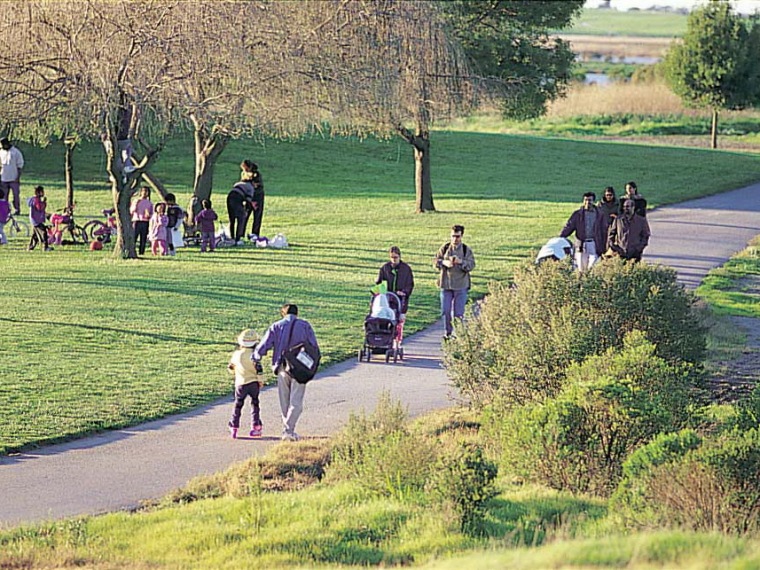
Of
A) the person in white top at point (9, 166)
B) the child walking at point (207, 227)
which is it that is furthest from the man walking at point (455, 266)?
the person in white top at point (9, 166)

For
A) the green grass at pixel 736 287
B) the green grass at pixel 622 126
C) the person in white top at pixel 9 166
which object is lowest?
the green grass at pixel 736 287

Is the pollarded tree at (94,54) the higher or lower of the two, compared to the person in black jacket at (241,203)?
higher

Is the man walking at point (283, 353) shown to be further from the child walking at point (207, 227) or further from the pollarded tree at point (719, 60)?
the pollarded tree at point (719, 60)

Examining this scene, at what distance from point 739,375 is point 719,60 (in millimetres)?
43703

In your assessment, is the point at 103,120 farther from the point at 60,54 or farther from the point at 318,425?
the point at 318,425

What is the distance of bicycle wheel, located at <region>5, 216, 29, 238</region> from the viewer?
28328mm

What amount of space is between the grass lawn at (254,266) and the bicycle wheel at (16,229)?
1.34 m

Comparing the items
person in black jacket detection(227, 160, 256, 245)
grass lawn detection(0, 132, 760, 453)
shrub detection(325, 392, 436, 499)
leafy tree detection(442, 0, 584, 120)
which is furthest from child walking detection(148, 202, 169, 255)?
shrub detection(325, 392, 436, 499)

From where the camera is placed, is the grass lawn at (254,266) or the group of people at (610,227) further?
the group of people at (610,227)

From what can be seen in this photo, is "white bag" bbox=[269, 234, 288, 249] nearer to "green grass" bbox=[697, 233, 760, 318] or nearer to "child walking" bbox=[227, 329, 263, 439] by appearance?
"green grass" bbox=[697, 233, 760, 318]

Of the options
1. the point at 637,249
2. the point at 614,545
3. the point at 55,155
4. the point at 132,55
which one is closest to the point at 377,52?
the point at 132,55

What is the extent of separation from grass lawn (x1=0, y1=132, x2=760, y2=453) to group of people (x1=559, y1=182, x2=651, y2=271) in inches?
80.2

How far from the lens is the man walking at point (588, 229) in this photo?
20234 millimetres

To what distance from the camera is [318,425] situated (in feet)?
41.0
